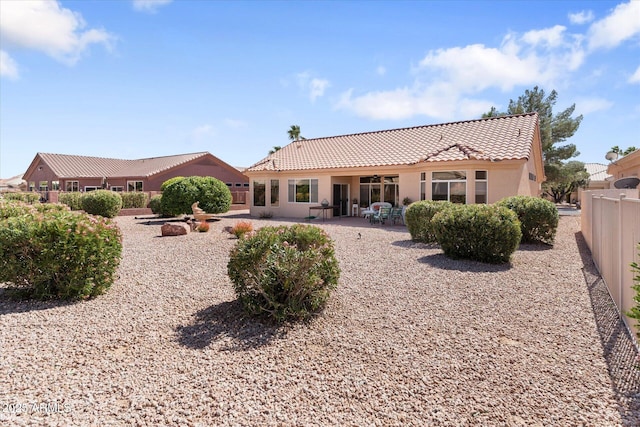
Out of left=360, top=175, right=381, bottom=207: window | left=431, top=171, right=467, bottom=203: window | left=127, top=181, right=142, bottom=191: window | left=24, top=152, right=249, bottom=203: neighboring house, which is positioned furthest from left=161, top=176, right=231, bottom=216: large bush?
left=127, top=181, right=142, bottom=191: window

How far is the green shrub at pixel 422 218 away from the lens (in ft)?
37.8

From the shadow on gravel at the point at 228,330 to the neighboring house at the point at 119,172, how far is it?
28.1m

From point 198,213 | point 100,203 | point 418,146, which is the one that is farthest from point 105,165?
point 418,146

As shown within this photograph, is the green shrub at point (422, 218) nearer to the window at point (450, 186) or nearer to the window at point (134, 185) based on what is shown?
the window at point (450, 186)

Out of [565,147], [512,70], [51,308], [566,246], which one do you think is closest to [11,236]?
[51,308]

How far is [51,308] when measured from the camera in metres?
5.57

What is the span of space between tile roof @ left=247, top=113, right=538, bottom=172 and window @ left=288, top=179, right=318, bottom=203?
0.90m

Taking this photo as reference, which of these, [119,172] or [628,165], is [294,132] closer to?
[119,172]

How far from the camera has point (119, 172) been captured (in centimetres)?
3991

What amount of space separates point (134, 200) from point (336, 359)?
2718cm

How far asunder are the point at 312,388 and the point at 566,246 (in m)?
10.9

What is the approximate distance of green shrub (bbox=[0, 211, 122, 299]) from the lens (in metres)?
5.57

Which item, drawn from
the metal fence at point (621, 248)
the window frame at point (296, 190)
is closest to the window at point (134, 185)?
the window frame at point (296, 190)

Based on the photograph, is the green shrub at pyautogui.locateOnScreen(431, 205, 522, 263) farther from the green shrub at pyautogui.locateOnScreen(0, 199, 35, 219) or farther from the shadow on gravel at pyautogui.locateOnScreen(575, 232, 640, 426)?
the green shrub at pyautogui.locateOnScreen(0, 199, 35, 219)
